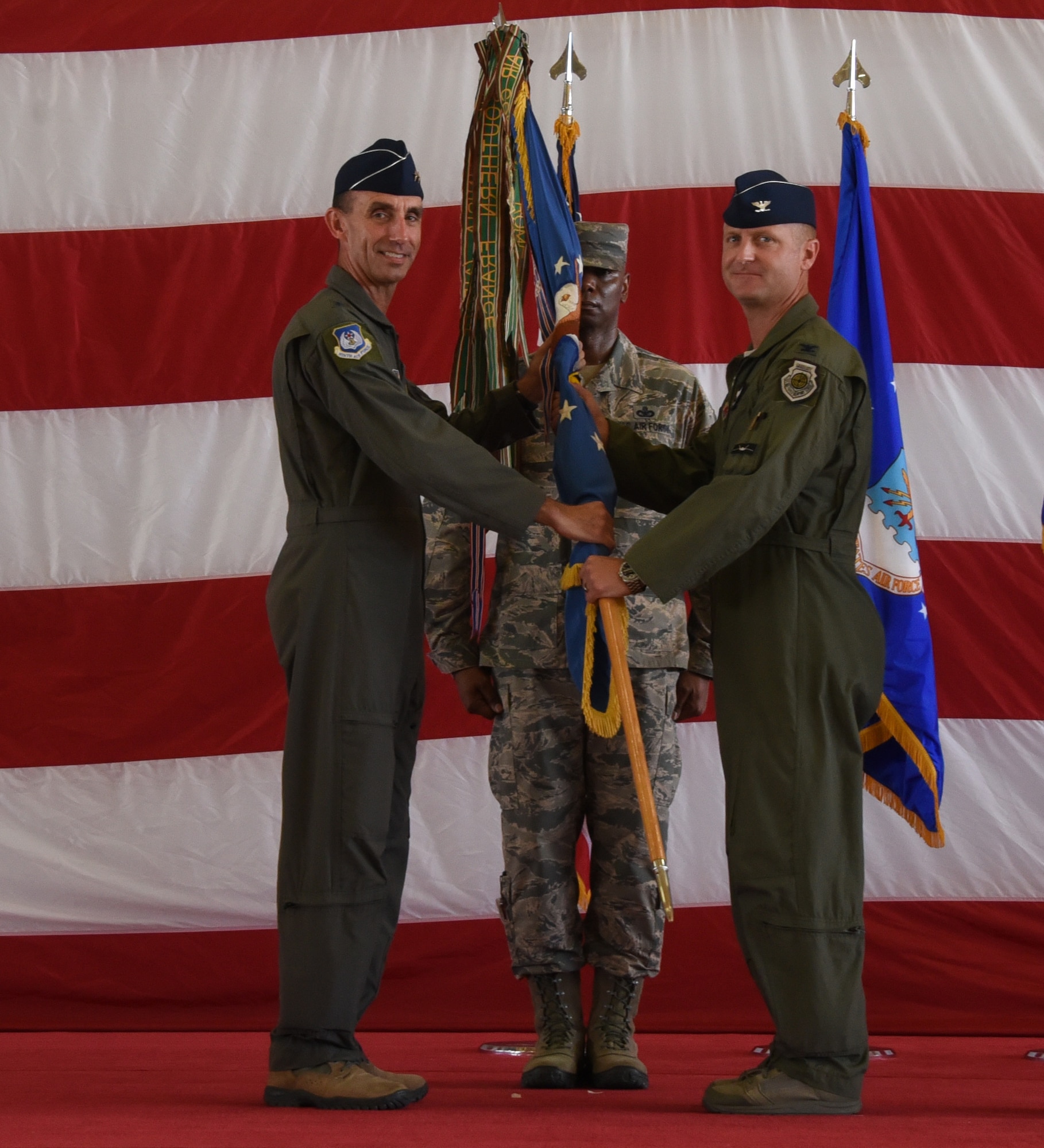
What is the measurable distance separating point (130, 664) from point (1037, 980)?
2.34 m

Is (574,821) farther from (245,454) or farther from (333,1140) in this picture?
(245,454)

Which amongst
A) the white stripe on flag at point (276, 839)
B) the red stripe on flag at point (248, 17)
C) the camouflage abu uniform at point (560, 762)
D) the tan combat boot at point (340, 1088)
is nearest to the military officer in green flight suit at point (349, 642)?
the tan combat boot at point (340, 1088)

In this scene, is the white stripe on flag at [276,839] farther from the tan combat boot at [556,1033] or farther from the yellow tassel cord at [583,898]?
the tan combat boot at [556,1033]

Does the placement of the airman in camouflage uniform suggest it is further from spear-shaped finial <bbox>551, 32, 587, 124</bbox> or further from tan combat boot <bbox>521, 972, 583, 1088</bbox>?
spear-shaped finial <bbox>551, 32, 587, 124</bbox>

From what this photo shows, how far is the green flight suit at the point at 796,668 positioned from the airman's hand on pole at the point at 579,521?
0.42 feet

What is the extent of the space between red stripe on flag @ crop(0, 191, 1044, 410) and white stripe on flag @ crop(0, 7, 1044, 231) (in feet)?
0.21

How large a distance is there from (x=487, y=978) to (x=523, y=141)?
1969 mm

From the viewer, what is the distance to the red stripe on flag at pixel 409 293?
3404mm

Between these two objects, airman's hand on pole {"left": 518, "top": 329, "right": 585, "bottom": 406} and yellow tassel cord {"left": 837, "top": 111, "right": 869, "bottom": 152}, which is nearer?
airman's hand on pole {"left": 518, "top": 329, "right": 585, "bottom": 406}

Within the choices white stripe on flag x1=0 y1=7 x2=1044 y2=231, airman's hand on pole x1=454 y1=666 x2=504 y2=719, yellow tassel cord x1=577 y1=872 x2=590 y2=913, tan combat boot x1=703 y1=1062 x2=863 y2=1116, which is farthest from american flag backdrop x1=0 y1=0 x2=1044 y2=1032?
tan combat boot x1=703 y1=1062 x2=863 y2=1116

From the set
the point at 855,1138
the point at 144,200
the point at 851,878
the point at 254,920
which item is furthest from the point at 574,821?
the point at 144,200

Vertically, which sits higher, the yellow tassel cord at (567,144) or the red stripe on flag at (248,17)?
the red stripe on flag at (248,17)

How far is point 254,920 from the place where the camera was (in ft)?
11.0

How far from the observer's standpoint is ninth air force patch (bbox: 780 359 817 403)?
7.09 feet
